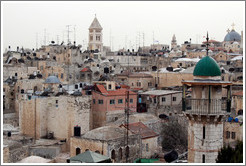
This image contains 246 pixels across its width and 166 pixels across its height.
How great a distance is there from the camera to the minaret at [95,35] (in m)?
62.1

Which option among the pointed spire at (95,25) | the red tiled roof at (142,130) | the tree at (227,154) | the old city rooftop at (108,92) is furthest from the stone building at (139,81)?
the pointed spire at (95,25)

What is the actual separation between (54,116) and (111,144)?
691 cm

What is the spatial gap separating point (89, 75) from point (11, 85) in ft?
26.0

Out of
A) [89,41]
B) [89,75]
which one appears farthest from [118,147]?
[89,41]

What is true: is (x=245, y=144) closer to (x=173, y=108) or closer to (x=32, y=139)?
(x=32, y=139)

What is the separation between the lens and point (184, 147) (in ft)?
78.4

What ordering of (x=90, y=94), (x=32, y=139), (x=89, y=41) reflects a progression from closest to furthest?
1. (x=32, y=139)
2. (x=90, y=94)
3. (x=89, y=41)

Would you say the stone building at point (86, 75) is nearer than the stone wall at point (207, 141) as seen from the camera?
No

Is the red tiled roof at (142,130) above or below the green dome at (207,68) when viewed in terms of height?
Result: below

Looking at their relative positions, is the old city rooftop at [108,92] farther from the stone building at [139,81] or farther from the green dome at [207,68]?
the green dome at [207,68]

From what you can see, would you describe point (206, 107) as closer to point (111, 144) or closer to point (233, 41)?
point (111, 144)

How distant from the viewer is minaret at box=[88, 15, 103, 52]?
62062 mm

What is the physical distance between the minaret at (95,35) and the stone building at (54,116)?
35.8 m

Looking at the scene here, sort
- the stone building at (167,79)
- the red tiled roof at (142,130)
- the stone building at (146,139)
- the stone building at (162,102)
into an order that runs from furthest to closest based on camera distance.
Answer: the stone building at (167,79) → the stone building at (162,102) → the red tiled roof at (142,130) → the stone building at (146,139)
